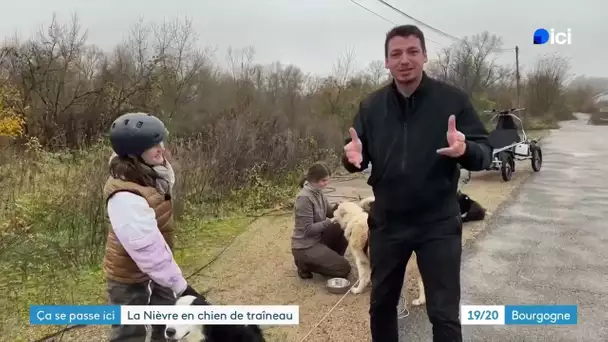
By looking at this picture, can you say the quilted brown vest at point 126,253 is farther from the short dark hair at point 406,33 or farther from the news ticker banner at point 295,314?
the short dark hair at point 406,33

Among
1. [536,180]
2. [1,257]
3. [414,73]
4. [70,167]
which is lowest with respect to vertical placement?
[536,180]

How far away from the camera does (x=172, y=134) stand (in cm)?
804

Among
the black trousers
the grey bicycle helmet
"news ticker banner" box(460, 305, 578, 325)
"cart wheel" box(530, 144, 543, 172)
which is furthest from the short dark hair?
"cart wheel" box(530, 144, 543, 172)

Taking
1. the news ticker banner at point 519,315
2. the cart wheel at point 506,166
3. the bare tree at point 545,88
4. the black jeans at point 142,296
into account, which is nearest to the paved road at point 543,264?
the news ticker banner at point 519,315

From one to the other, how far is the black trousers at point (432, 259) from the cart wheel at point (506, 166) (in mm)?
8909

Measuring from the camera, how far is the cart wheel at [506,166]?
10.6m

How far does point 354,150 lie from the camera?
7.81ft

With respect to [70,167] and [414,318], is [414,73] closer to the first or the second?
[414,318]

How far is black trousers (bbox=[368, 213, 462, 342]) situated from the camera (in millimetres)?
2328

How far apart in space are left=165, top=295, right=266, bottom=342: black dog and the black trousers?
720 millimetres

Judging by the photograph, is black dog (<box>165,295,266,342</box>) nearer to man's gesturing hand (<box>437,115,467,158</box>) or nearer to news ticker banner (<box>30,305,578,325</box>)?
news ticker banner (<box>30,305,578,325</box>)

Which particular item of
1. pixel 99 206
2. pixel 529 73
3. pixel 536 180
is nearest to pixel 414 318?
pixel 99 206

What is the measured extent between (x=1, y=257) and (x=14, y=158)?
2899 millimetres

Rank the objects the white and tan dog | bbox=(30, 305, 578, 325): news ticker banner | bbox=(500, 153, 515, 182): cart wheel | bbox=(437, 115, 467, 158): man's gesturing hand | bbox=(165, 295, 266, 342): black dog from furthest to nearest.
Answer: bbox=(500, 153, 515, 182): cart wheel, the white and tan dog, bbox=(30, 305, 578, 325): news ticker banner, bbox=(165, 295, 266, 342): black dog, bbox=(437, 115, 467, 158): man's gesturing hand
